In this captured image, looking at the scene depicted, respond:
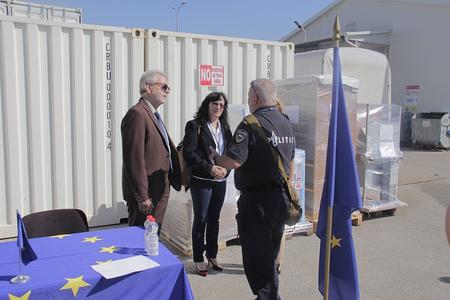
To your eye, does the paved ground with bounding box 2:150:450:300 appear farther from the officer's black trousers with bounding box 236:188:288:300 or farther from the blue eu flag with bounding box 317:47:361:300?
the blue eu flag with bounding box 317:47:361:300

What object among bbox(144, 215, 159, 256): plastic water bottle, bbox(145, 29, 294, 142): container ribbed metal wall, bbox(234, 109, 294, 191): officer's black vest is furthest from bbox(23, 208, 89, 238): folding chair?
bbox(145, 29, 294, 142): container ribbed metal wall

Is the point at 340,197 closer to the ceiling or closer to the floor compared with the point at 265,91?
closer to the floor

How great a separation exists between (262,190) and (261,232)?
31cm

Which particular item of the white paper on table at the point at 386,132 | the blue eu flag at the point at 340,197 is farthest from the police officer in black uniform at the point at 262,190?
the white paper on table at the point at 386,132

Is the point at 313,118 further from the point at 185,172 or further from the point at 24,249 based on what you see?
the point at 24,249

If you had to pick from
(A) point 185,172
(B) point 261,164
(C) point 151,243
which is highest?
(B) point 261,164

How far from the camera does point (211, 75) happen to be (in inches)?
242

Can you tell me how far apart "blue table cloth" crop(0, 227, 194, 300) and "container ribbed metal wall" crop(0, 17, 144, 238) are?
271cm

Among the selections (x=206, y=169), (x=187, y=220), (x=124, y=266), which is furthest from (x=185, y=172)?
(x=124, y=266)

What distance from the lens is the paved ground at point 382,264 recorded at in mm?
3990

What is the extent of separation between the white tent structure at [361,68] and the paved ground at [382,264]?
214 centimetres

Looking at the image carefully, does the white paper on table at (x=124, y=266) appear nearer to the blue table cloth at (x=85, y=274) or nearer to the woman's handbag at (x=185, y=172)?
the blue table cloth at (x=85, y=274)

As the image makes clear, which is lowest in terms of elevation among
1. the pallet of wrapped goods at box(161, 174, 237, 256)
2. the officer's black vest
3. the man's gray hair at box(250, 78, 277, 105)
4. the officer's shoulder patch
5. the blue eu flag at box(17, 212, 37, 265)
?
the pallet of wrapped goods at box(161, 174, 237, 256)

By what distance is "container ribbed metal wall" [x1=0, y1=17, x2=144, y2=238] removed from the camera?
4984 millimetres
